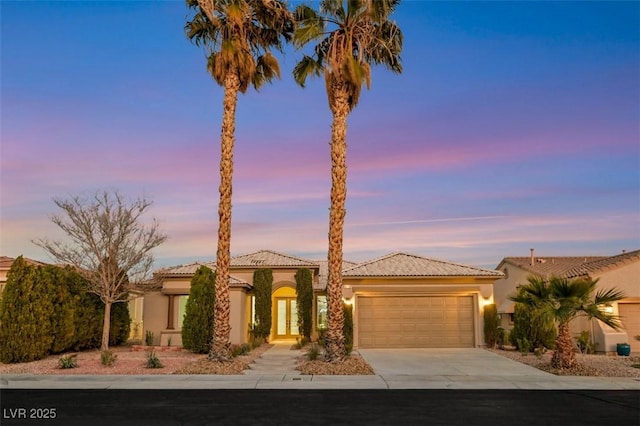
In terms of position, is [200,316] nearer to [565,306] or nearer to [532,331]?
[565,306]

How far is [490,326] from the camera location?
909 inches

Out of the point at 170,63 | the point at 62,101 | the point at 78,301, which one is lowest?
the point at 78,301

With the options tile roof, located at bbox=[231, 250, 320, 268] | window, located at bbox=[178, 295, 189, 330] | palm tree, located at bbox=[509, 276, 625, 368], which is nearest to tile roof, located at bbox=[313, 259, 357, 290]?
tile roof, located at bbox=[231, 250, 320, 268]

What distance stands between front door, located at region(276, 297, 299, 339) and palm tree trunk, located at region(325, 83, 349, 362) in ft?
41.8

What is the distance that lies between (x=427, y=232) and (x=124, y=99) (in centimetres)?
2034

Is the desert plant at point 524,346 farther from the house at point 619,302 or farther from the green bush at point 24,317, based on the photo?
the green bush at point 24,317

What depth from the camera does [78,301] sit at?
21.1m

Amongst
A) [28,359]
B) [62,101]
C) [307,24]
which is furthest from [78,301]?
[307,24]

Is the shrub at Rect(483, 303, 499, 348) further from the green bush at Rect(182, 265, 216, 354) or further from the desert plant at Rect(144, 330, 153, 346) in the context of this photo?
the desert plant at Rect(144, 330, 153, 346)

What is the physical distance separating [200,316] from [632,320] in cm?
1853

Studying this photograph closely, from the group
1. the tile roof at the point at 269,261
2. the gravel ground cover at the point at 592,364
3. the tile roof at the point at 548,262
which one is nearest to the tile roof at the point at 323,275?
the tile roof at the point at 269,261

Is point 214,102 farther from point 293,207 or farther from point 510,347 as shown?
point 510,347

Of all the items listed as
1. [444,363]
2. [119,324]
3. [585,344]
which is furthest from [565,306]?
[119,324]

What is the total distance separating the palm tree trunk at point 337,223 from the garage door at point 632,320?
13.6 m
